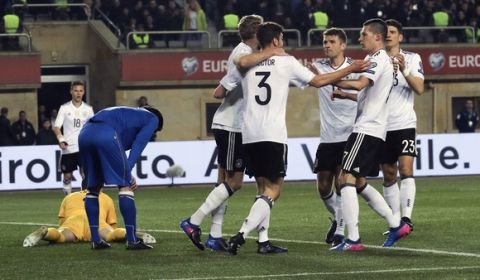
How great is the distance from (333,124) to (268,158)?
173 centimetres

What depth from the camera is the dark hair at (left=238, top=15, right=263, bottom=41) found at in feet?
48.0

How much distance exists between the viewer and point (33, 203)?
84.2ft

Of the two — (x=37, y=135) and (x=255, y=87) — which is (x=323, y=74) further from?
(x=37, y=135)

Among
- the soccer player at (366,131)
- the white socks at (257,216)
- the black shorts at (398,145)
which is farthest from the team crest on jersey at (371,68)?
the black shorts at (398,145)

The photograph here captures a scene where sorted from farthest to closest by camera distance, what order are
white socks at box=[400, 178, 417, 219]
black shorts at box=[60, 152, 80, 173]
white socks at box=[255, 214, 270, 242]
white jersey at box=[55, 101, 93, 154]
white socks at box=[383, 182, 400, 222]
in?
black shorts at box=[60, 152, 80, 173] < white jersey at box=[55, 101, 93, 154] < white socks at box=[400, 178, 417, 219] < white socks at box=[383, 182, 400, 222] < white socks at box=[255, 214, 270, 242]

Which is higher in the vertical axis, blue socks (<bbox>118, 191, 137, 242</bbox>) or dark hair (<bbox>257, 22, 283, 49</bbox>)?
dark hair (<bbox>257, 22, 283, 49</bbox>)

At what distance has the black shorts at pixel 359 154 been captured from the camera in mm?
14539

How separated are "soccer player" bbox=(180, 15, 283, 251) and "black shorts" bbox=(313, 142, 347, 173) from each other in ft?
3.90

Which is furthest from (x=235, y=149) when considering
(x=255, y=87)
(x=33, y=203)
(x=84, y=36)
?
(x=84, y=36)

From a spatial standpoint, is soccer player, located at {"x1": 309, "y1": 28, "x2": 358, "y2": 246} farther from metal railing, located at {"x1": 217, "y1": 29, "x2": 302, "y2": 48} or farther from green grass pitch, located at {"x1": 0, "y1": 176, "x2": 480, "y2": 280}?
metal railing, located at {"x1": 217, "y1": 29, "x2": 302, "y2": 48}

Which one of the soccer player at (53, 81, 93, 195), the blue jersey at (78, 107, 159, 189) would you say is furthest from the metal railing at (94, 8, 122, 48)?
the blue jersey at (78, 107, 159, 189)

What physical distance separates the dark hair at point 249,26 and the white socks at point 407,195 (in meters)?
3.09

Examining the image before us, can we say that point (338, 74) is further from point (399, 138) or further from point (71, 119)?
point (71, 119)

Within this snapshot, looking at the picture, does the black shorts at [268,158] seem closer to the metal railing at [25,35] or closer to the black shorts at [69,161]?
the black shorts at [69,161]
